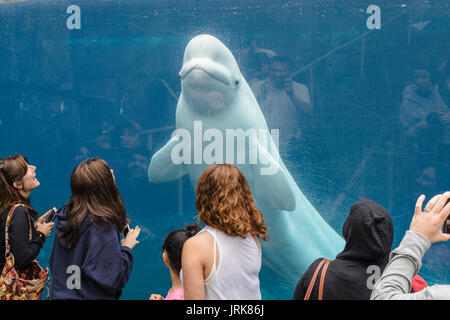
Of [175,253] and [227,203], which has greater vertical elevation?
[227,203]

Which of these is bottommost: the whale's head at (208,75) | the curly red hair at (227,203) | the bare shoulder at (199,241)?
the bare shoulder at (199,241)

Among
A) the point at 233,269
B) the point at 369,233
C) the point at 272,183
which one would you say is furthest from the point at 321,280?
the point at 272,183

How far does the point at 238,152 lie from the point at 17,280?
2982 millimetres

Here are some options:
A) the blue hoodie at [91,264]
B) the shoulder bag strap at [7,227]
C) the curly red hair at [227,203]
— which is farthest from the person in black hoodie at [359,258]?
the shoulder bag strap at [7,227]

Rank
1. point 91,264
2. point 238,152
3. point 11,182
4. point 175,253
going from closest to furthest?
point 91,264
point 175,253
point 11,182
point 238,152

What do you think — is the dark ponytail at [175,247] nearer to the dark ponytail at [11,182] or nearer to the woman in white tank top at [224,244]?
the woman in white tank top at [224,244]

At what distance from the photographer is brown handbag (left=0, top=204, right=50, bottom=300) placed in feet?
10.5

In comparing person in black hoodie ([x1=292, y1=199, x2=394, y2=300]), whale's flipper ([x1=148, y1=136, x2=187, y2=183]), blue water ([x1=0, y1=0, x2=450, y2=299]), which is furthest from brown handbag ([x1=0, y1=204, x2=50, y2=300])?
blue water ([x1=0, y1=0, x2=450, y2=299])

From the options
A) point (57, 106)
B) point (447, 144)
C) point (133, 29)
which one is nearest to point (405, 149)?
point (447, 144)

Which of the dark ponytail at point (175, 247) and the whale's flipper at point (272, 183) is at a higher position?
the whale's flipper at point (272, 183)

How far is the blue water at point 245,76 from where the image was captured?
5.42 meters

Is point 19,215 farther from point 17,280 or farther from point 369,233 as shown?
point 369,233

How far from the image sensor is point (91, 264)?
2.72m

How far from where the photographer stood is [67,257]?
288 centimetres
